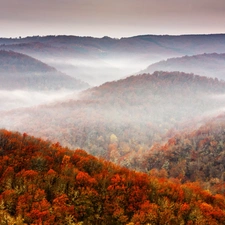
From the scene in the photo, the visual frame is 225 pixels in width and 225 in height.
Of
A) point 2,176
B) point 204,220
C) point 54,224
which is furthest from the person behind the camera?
point 2,176

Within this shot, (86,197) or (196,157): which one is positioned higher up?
(86,197)

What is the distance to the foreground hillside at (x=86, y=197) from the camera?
49.5 metres

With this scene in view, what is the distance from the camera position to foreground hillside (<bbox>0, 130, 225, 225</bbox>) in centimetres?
4953

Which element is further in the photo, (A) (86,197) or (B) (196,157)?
(B) (196,157)

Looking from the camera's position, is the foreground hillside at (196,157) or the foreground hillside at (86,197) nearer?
the foreground hillside at (86,197)

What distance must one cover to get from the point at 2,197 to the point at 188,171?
284 ft

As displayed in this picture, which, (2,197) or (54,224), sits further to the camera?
(2,197)

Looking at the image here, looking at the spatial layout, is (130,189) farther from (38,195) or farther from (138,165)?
(138,165)

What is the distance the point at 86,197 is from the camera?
55.8 m

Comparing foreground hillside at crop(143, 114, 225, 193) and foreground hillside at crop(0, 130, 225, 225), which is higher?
foreground hillside at crop(0, 130, 225, 225)

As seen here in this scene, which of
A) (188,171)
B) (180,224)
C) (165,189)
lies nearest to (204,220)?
(180,224)

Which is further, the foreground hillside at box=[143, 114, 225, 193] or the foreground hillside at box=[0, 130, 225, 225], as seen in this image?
the foreground hillside at box=[143, 114, 225, 193]

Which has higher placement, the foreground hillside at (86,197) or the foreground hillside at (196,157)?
the foreground hillside at (86,197)

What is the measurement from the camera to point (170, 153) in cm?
13562
